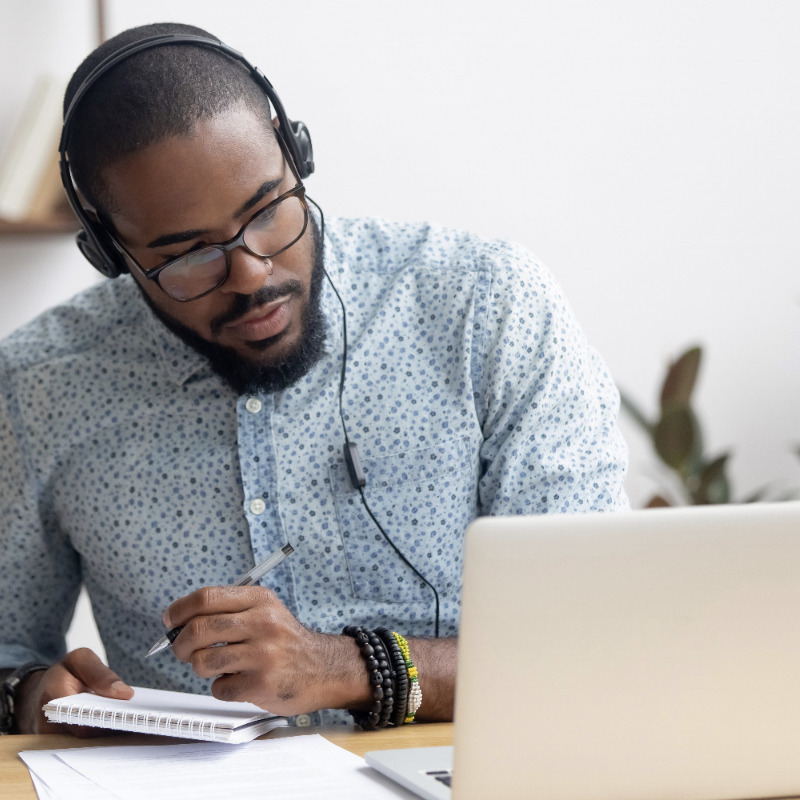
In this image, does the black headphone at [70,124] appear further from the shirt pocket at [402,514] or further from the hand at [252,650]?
the hand at [252,650]

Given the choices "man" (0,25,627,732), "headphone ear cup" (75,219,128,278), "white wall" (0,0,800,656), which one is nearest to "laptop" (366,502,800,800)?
"man" (0,25,627,732)

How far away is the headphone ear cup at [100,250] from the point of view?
1214 millimetres

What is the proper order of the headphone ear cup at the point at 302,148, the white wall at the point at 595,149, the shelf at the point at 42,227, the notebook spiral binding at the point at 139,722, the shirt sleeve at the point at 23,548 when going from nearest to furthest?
the notebook spiral binding at the point at 139,722
the headphone ear cup at the point at 302,148
the shirt sleeve at the point at 23,548
the shelf at the point at 42,227
the white wall at the point at 595,149

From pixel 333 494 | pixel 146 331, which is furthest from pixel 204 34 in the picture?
pixel 333 494

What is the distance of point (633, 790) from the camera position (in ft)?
2.24

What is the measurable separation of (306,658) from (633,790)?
378 mm

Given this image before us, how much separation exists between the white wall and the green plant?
13 cm

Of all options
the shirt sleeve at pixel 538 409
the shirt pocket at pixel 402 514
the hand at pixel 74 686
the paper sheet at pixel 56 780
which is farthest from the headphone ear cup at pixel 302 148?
the paper sheet at pixel 56 780

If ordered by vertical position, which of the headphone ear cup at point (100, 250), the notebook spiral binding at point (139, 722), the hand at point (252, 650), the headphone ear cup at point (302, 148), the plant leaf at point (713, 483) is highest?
the headphone ear cup at point (302, 148)

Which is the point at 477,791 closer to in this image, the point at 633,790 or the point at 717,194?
the point at 633,790

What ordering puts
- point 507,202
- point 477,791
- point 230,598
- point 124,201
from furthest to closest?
point 507,202
point 124,201
point 230,598
point 477,791

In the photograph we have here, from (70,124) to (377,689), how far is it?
0.72 meters

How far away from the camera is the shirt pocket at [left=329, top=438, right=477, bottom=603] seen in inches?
50.3

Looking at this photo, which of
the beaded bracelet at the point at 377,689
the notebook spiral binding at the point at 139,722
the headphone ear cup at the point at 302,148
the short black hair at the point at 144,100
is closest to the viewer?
the notebook spiral binding at the point at 139,722
